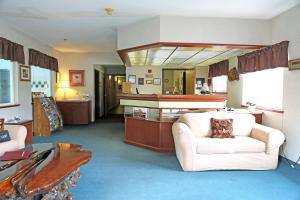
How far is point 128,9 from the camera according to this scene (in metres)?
4.02

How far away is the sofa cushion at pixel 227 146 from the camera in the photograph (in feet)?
11.8

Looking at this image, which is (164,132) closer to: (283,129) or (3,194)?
(283,129)

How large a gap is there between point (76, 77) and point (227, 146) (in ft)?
20.6

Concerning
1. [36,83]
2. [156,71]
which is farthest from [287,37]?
[36,83]

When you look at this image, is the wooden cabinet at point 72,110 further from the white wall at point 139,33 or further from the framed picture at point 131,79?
the white wall at point 139,33

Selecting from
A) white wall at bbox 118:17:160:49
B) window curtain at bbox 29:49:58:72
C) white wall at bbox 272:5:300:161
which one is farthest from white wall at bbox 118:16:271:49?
window curtain at bbox 29:49:58:72

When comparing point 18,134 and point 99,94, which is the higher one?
point 99,94

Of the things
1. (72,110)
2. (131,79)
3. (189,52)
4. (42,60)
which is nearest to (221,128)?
(189,52)

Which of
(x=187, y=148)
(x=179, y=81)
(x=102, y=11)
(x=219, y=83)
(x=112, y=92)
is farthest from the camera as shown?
(x=112, y=92)

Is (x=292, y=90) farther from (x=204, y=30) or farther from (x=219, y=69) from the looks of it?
(x=219, y=69)

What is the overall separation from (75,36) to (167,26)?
9.13 ft

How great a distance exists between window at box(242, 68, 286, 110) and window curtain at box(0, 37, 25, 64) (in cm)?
514

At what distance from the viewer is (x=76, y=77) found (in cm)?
846

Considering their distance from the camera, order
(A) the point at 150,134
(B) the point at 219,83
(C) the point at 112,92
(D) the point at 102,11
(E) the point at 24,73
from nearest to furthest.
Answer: (D) the point at 102,11 → (A) the point at 150,134 → (E) the point at 24,73 → (B) the point at 219,83 → (C) the point at 112,92
